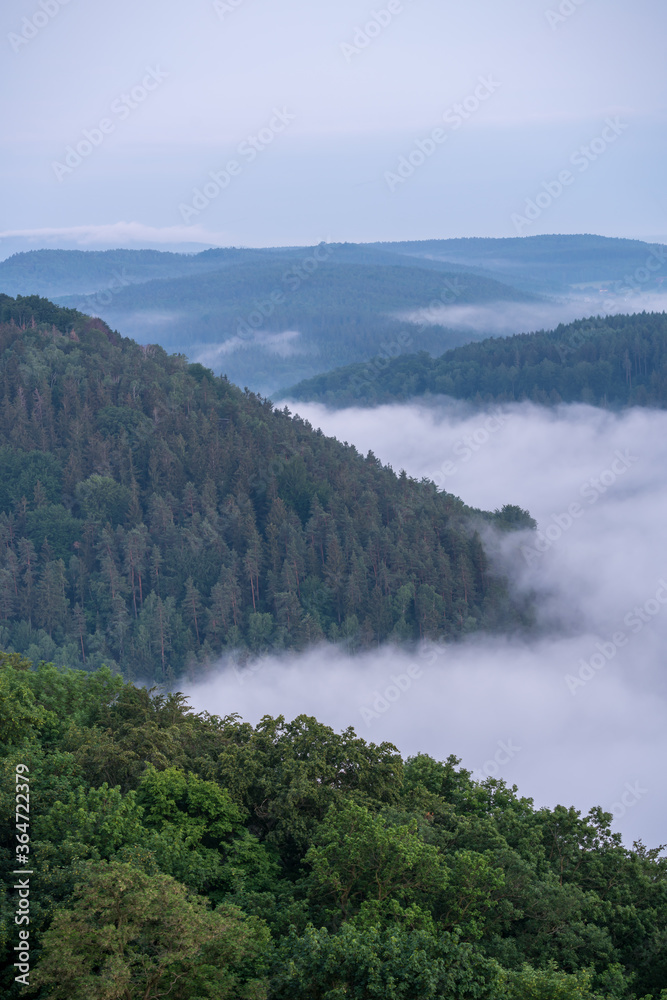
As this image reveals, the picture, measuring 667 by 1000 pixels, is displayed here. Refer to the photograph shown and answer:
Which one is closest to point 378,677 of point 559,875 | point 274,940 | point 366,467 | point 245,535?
point 245,535

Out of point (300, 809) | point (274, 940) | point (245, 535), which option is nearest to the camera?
point (274, 940)

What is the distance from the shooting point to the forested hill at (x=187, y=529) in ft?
365

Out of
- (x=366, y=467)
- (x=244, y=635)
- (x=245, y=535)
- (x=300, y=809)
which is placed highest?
(x=366, y=467)

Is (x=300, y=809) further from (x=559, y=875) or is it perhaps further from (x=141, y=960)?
(x=141, y=960)

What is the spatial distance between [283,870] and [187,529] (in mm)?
86613

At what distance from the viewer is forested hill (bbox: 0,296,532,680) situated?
111312 mm

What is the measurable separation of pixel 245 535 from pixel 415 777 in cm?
7996

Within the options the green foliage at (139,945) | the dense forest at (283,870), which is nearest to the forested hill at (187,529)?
the dense forest at (283,870)

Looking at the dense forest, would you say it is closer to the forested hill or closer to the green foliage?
the green foliage

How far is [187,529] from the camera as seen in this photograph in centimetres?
11900

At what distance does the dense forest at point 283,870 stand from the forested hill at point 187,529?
220 feet

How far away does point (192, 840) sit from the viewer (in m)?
32.6

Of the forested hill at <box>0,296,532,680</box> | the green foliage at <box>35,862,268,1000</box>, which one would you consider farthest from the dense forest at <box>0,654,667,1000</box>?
the forested hill at <box>0,296,532,680</box>

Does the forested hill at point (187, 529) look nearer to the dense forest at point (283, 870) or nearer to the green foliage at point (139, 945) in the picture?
the dense forest at point (283, 870)
